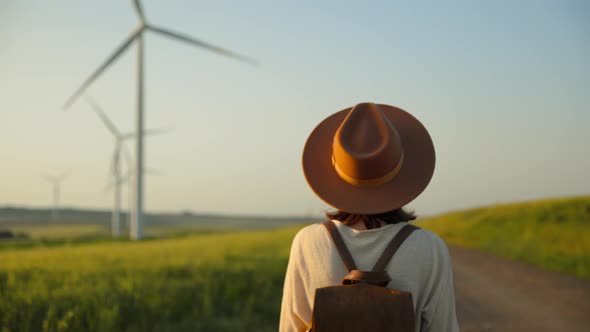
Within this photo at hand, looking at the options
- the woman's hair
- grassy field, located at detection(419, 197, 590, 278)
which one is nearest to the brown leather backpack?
the woman's hair

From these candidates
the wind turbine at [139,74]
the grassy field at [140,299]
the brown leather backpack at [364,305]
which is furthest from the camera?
the wind turbine at [139,74]

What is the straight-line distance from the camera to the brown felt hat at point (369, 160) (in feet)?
8.30

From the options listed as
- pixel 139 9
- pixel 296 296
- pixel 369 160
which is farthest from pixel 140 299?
pixel 139 9

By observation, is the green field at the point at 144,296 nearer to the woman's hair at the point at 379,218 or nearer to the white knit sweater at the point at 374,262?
the white knit sweater at the point at 374,262

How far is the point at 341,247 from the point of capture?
8.00 ft

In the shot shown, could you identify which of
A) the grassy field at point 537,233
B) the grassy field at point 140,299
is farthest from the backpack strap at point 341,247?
the grassy field at point 537,233

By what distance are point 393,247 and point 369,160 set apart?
42cm

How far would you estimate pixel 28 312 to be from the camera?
686 cm

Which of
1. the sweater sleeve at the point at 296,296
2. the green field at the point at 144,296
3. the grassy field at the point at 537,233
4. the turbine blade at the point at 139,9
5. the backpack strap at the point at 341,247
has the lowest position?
the grassy field at the point at 537,233

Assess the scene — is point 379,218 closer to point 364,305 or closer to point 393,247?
point 393,247

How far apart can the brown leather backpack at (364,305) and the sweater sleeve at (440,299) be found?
254 mm

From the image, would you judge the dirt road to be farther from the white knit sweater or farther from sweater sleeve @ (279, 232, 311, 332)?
sweater sleeve @ (279, 232, 311, 332)

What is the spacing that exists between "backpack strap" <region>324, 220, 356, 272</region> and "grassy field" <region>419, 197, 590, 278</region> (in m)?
14.0

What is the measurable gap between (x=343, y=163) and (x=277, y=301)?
6.59 metres
